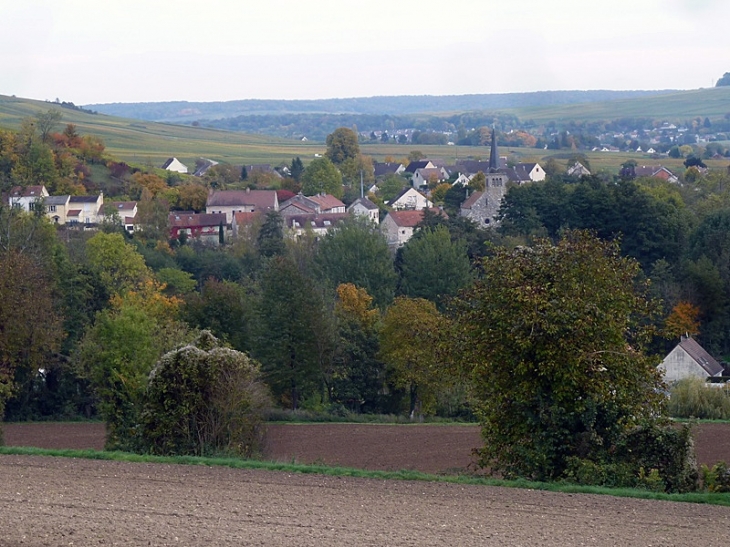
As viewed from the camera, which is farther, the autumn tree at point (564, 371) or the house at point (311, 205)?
the house at point (311, 205)

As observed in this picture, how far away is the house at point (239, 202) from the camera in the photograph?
298 ft

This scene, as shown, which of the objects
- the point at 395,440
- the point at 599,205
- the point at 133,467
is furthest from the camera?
the point at 599,205

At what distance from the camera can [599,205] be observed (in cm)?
6806

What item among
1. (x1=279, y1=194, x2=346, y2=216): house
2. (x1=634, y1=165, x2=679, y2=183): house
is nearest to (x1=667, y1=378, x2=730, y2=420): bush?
(x1=279, y1=194, x2=346, y2=216): house

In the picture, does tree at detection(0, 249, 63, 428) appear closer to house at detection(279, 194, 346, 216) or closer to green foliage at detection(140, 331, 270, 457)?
green foliage at detection(140, 331, 270, 457)

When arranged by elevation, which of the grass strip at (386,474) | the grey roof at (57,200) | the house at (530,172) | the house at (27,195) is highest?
the grass strip at (386,474)

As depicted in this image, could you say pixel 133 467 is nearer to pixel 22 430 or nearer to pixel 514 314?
pixel 514 314

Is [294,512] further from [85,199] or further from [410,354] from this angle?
[85,199]

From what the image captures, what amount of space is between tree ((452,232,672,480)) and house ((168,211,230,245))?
62.3 m

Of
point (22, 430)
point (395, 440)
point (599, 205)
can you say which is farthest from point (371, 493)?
point (599, 205)

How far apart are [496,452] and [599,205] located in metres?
51.0

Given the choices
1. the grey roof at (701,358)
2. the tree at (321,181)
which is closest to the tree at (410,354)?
the grey roof at (701,358)

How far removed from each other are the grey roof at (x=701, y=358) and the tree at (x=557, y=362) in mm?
27145

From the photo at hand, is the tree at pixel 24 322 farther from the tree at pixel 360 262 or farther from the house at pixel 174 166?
the house at pixel 174 166
